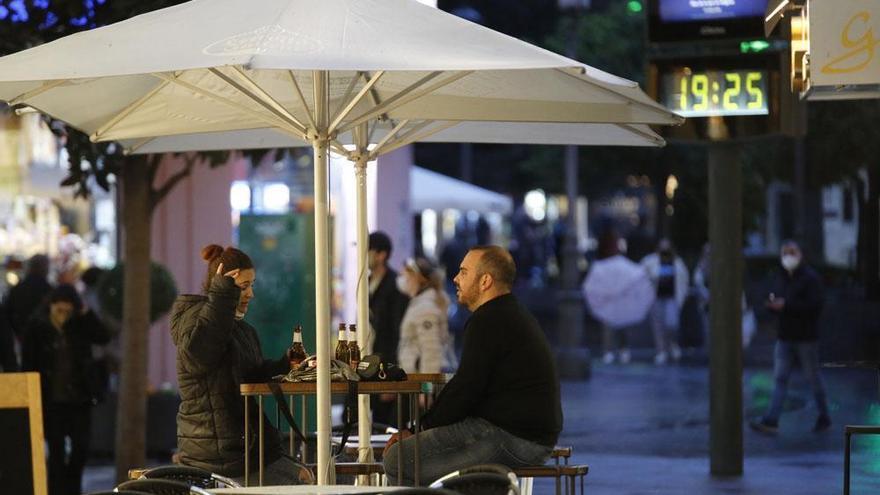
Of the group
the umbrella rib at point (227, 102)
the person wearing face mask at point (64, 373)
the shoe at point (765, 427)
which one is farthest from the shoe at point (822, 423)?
the umbrella rib at point (227, 102)

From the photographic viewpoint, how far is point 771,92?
1270 cm

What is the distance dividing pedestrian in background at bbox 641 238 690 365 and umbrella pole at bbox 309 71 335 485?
58.3ft

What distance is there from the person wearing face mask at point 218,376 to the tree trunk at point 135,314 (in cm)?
558

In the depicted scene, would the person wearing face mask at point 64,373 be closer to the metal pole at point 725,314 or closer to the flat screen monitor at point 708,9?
the metal pole at point 725,314

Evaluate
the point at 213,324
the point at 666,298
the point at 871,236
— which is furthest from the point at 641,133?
the point at 666,298

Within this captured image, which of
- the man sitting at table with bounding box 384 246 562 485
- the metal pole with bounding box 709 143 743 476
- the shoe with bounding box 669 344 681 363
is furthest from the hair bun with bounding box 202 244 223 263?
the shoe with bounding box 669 344 681 363

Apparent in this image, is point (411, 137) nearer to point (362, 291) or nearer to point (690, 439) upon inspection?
point (362, 291)

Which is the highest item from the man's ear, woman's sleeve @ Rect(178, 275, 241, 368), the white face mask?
the white face mask

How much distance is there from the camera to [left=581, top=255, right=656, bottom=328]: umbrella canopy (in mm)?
26203

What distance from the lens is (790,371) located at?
17.2 m

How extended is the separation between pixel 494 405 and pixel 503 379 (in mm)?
132

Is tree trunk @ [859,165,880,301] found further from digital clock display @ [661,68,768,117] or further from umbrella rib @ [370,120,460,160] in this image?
umbrella rib @ [370,120,460,160]

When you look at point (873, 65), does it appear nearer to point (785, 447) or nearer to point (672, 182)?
point (785, 447)

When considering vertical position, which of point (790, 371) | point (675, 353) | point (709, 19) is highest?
point (709, 19)
